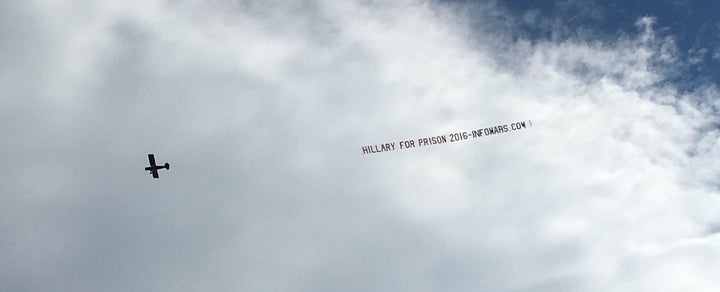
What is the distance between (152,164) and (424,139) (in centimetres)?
5091

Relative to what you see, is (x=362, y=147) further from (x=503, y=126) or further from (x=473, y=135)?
(x=503, y=126)

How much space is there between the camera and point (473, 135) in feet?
218

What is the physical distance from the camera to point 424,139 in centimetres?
6619

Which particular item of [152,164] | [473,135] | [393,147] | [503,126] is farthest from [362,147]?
[152,164]

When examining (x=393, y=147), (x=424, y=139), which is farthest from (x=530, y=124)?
(x=393, y=147)

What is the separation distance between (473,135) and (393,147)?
1228 cm

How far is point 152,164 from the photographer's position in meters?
82.2

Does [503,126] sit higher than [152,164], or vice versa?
[152,164]

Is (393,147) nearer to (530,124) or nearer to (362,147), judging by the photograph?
(362,147)

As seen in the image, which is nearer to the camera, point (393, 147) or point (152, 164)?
point (393, 147)

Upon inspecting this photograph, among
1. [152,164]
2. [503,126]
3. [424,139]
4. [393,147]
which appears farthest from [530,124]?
[152,164]

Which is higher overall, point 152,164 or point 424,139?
point 152,164

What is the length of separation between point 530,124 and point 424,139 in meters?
15.9

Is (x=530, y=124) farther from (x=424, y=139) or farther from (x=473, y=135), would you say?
(x=424, y=139)
